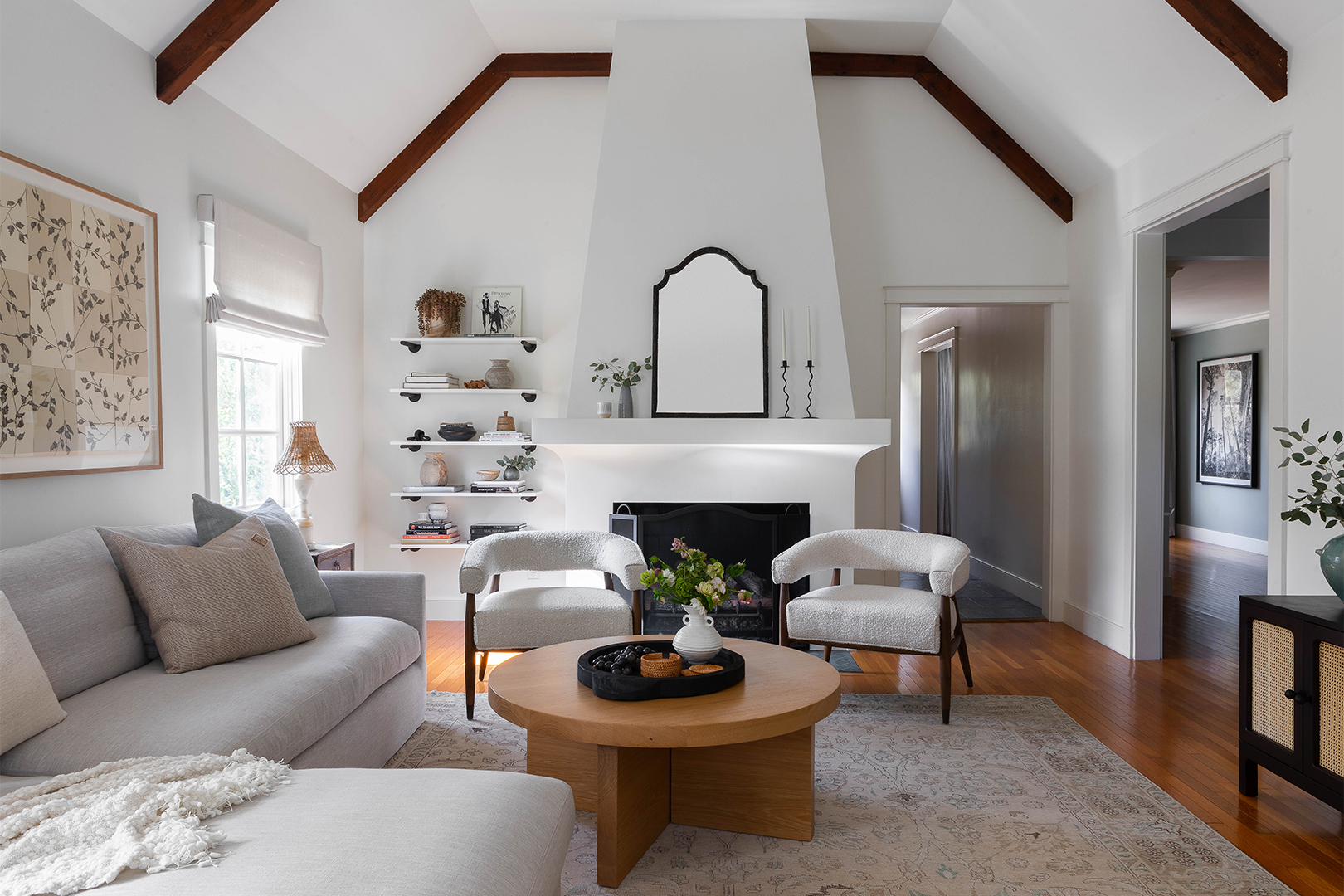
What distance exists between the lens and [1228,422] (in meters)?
8.55

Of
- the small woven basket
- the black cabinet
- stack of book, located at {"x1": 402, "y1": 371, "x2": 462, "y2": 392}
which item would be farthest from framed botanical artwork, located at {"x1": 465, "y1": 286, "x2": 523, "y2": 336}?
the black cabinet

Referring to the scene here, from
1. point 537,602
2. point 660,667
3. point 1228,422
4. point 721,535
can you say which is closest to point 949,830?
point 660,667

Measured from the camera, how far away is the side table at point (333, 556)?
11.5 feet

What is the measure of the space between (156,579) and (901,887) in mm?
2184

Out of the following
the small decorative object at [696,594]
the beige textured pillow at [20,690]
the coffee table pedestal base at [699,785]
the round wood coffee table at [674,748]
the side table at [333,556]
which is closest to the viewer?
the beige textured pillow at [20,690]

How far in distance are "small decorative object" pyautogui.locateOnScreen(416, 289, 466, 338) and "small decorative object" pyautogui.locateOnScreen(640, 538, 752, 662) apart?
112 inches

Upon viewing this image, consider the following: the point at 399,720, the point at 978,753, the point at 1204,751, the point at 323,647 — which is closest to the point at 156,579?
the point at 323,647

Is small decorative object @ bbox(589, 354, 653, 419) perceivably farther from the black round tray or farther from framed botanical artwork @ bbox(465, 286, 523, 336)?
the black round tray

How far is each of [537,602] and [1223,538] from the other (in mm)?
8539

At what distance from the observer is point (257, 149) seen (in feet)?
12.5

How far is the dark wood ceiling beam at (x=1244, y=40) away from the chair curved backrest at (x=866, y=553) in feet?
6.86

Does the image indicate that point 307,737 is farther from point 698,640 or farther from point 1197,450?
point 1197,450

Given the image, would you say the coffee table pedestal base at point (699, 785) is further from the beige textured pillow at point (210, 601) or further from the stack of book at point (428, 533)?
the stack of book at point (428, 533)

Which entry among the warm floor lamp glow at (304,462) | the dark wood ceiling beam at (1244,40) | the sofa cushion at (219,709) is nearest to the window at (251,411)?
the warm floor lamp glow at (304,462)
